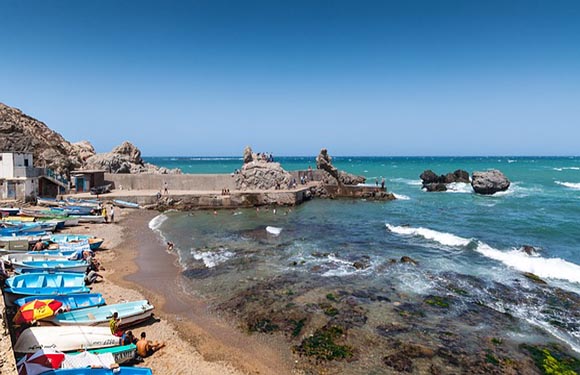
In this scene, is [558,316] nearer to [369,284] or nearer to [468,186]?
[369,284]

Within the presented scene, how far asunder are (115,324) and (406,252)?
15953 mm

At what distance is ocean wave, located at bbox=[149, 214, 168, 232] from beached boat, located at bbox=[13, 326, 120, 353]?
54.9ft

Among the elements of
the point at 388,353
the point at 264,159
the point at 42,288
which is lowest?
the point at 388,353

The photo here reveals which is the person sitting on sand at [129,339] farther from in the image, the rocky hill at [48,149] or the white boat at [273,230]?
the rocky hill at [48,149]

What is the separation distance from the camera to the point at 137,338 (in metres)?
10.8

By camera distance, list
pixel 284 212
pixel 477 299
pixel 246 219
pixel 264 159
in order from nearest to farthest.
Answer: pixel 477 299, pixel 246 219, pixel 284 212, pixel 264 159

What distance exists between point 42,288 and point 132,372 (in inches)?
274

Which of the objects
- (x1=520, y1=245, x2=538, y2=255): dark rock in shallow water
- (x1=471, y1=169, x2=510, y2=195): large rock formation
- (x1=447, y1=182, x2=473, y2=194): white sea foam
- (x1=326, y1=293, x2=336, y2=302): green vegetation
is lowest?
(x1=326, y1=293, x2=336, y2=302): green vegetation

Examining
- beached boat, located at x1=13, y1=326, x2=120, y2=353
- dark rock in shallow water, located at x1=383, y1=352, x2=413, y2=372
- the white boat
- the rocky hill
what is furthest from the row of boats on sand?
the rocky hill

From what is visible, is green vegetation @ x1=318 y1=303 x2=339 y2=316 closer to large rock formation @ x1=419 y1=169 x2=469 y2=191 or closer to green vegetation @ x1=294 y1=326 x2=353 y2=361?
green vegetation @ x1=294 y1=326 x2=353 y2=361

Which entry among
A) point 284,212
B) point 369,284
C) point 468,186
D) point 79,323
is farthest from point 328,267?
point 468,186

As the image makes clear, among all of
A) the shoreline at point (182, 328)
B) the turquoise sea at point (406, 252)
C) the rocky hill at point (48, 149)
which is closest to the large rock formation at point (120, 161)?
the rocky hill at point (48, 149)

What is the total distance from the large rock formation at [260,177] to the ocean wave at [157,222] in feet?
35.8

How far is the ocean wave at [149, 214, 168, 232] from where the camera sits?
27109 mm
